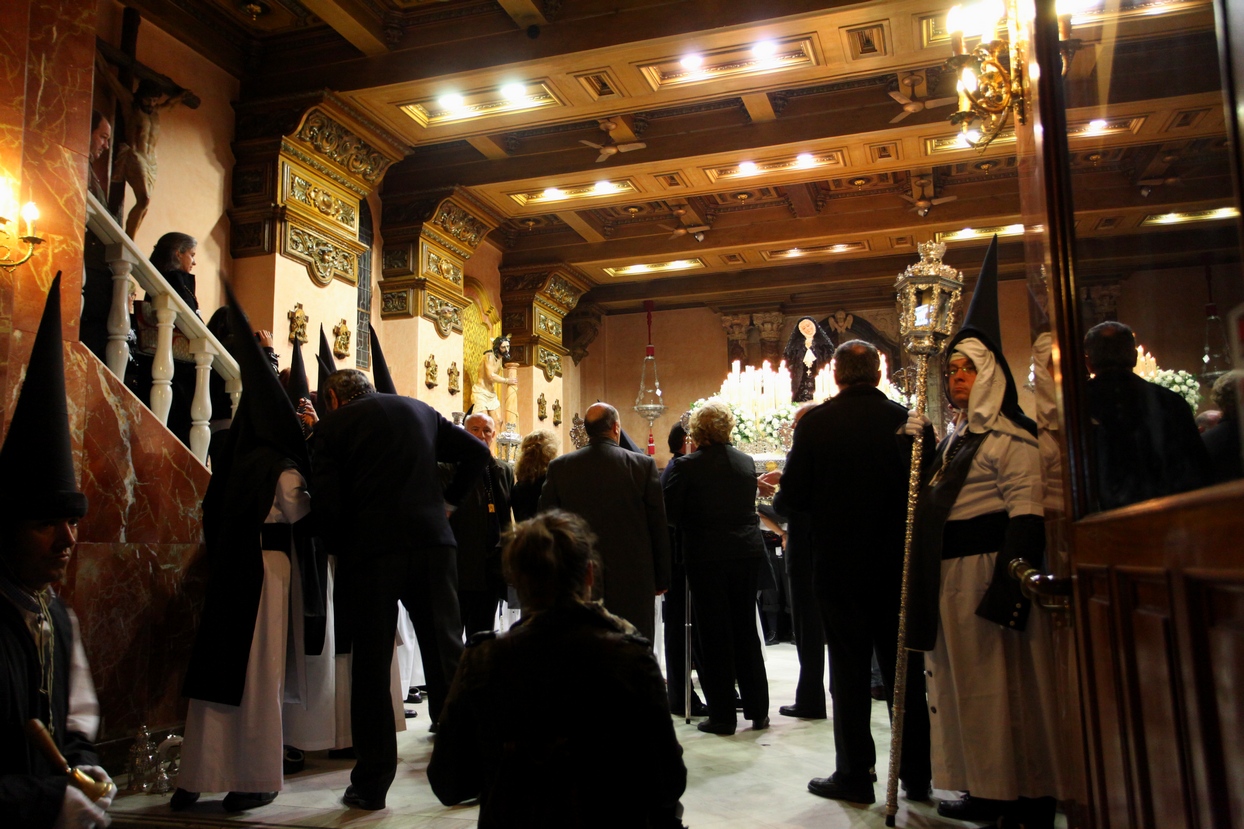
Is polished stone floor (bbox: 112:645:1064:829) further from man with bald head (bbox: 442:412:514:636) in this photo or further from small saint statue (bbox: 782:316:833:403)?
small saint statue (bbox: 782:316:833:403)

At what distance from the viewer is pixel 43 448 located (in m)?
2.23

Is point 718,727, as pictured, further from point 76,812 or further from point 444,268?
point 444,268

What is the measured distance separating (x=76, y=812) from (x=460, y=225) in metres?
9.52

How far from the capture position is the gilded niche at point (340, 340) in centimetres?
855

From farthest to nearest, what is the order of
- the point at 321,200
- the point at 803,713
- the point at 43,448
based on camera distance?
the point at 321,200 < the point at 803,713 < the point at 43,448

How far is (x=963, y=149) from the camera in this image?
977cm

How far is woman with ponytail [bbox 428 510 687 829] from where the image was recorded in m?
1.72

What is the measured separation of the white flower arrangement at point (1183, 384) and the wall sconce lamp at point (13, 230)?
4.04 m

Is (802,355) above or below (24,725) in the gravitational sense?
above

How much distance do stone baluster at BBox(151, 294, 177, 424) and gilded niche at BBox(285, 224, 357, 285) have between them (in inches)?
143

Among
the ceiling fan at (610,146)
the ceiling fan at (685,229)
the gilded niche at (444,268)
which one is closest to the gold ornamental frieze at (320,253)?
the gilded niche at (444,268)

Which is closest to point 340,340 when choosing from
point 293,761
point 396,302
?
point 396,302

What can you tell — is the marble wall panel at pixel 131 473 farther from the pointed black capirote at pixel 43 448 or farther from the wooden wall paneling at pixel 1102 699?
the wooden wall paneling at pixel 1102 699

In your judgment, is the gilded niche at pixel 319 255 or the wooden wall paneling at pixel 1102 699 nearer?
the wooden wall paneling at pixel 1102 699
